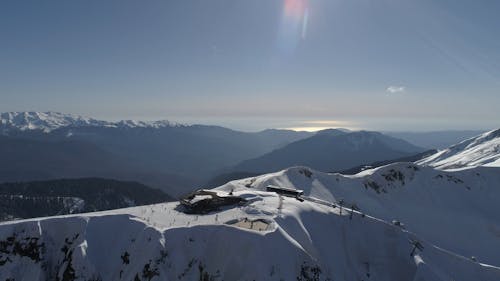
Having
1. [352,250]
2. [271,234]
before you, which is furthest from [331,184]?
[271,234]

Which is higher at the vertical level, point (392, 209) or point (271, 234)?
point (271, 234)

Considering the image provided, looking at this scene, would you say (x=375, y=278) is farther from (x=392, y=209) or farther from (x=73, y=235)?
(x=392, y=209)

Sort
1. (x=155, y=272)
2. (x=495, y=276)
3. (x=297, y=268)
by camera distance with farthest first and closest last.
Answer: (x=495, y=276)
(x=297, y=268)
(x=155, y=272)

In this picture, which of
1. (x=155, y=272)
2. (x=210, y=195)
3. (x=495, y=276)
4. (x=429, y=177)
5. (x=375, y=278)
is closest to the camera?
(x=155, y=272)

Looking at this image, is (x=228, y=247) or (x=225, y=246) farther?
(x=225, y=246)

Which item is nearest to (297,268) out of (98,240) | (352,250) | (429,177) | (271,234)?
(271,234)

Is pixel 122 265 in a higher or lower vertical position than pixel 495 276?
higher

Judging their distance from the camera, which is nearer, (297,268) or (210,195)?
(297,268)

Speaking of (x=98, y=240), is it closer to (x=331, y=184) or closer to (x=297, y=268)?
(x=297, y=268)

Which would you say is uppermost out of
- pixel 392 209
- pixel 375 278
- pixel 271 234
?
pixel 271 234
